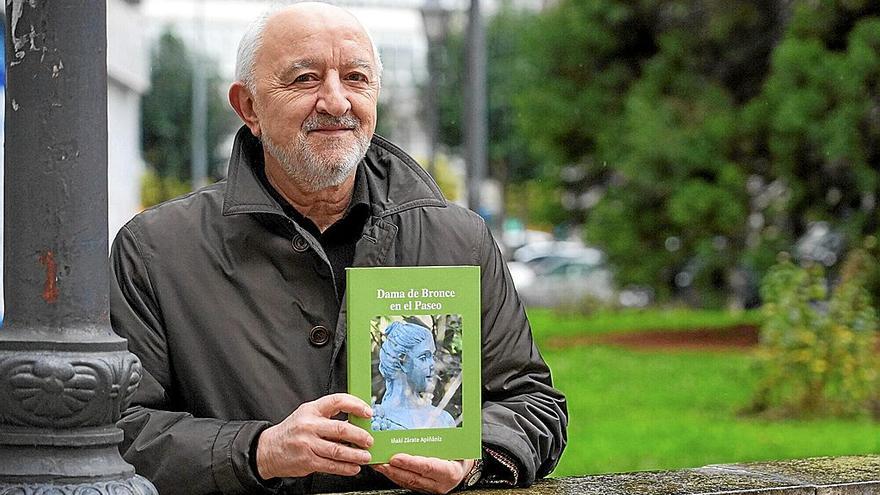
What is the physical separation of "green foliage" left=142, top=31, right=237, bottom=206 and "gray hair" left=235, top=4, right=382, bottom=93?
46.5 m

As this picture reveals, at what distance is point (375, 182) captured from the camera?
3133 millimetres

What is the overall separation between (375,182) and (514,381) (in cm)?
48

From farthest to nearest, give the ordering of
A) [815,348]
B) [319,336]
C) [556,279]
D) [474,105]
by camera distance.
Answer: [556,279]
[474,105]
[815,348]
[319,336]

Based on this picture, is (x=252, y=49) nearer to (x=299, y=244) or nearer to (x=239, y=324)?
(x=299, y=244)

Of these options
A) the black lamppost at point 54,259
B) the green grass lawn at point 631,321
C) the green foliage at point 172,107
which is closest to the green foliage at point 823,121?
the green grass lawn at point 631,321

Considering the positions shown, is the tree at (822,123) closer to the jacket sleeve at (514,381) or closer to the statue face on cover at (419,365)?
the jacket sleeve at (514,381)

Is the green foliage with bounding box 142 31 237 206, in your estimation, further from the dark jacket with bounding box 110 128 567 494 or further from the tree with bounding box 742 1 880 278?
the dark jacket with bounding box 110 128 567 494

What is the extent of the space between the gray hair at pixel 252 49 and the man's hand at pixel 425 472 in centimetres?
75

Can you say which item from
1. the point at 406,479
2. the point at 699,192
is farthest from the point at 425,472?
the point at 699,192

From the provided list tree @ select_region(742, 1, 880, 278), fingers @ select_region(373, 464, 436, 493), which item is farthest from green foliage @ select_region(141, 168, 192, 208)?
fingers @ select_region(373, 464, 436, 493)

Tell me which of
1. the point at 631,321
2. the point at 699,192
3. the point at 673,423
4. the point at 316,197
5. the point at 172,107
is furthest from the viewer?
the point at 172,107

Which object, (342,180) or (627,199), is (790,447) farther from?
(627,199)

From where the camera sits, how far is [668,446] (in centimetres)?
1142

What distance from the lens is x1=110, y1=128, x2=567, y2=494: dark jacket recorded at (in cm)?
290
